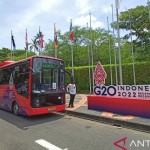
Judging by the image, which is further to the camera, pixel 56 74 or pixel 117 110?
pixel 56 74

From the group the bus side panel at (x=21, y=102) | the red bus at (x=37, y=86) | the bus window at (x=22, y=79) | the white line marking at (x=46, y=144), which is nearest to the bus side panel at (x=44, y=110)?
the red bus at (x=37, y=86)

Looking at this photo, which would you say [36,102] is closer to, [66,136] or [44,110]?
[44,110]

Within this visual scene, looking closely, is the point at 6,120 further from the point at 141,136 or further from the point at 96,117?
the point at 141,136

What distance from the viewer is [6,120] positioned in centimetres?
1277

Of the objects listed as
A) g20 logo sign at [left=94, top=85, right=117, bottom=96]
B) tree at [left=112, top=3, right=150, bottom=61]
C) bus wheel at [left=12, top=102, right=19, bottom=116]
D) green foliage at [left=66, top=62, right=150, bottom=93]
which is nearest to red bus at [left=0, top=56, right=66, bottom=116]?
bus wheel at [left=12, top=102, right=19, bottom=116]

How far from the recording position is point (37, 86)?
1247 cm

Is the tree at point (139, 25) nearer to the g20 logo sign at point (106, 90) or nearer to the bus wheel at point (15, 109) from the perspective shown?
the g20 logo sign at point (106, 90)

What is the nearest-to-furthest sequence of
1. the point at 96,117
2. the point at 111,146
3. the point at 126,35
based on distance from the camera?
the point at 111,146 → the point at 96,117 → the point at 126,35

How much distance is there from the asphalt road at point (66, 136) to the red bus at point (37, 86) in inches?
38.0

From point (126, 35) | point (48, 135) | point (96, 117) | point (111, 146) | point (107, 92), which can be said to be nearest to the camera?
point (111, 146)

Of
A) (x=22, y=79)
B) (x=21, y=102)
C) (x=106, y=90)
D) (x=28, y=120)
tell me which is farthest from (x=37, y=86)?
(x=106, y=90)

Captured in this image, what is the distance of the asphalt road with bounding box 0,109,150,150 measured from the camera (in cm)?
767

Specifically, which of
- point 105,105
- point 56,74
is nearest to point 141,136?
point 105,105

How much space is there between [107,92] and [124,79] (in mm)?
12808
